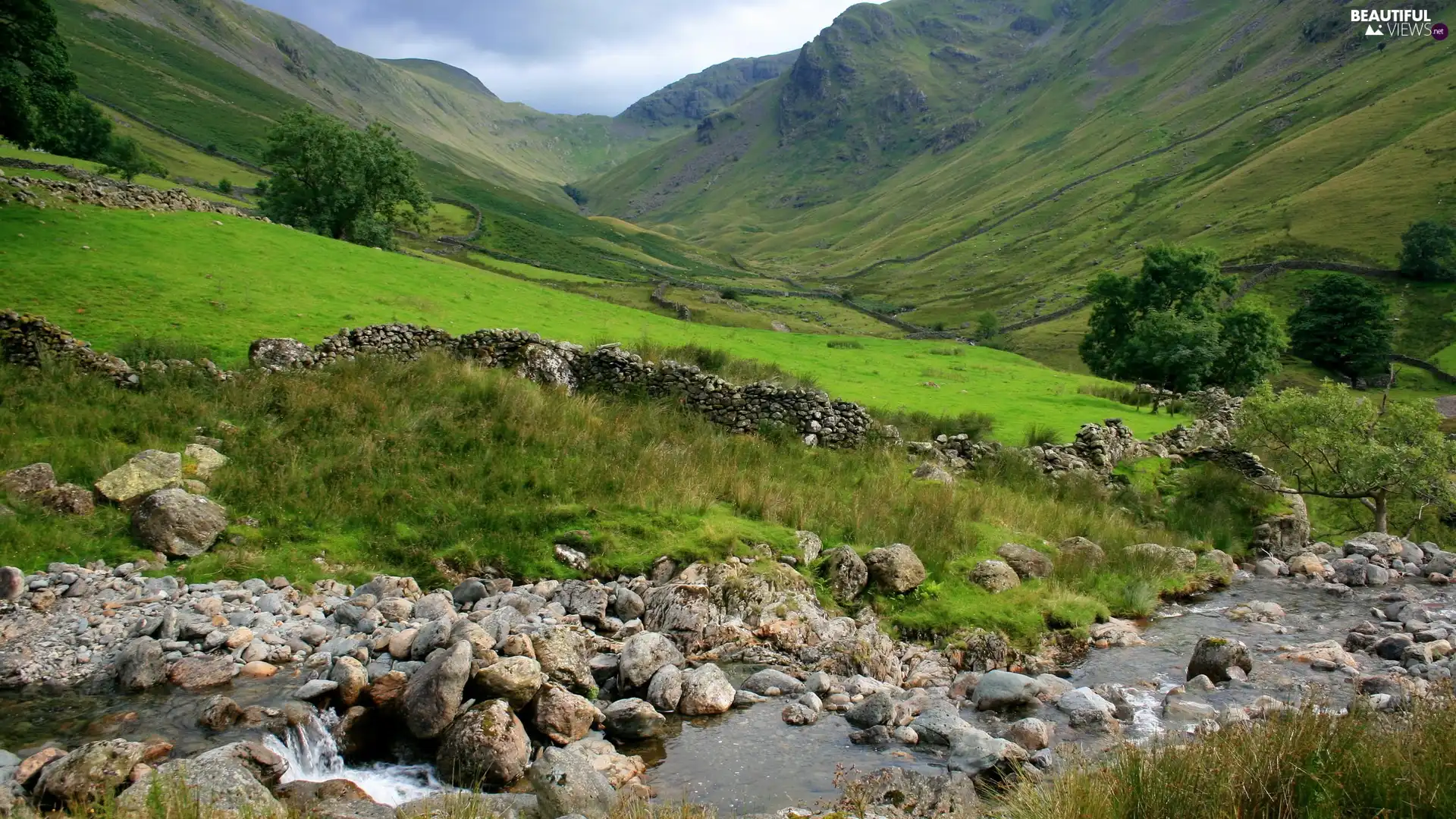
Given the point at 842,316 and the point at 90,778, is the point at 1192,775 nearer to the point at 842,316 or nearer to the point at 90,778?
the point at 90,778

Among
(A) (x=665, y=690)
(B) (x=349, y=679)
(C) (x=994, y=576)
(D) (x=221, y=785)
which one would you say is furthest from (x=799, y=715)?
(C) (x=994, y=576)

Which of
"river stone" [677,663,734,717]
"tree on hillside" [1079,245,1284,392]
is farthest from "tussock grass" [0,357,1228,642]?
"tree on hillside" [1079,245,1284,392]

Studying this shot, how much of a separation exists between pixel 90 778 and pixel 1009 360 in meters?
45.5

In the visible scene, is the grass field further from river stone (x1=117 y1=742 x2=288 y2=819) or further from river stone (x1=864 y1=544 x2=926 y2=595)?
river stone (x1=117 y1=742 x2=288 y2=819)

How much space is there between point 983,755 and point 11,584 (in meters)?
11.5

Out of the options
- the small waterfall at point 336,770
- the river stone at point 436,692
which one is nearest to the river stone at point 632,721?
the river stone at point 436,692

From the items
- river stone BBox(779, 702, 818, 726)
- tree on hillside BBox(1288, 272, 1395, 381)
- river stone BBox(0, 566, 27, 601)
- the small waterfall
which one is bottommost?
the small waterfall

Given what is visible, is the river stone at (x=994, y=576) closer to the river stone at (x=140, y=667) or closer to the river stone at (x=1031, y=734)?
the river stone at (x=1031, y=734)

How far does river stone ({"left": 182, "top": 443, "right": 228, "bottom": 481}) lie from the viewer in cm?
1212

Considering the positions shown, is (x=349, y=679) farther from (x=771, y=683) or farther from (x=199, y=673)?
(x=771, y=683)

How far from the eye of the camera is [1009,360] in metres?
45.3

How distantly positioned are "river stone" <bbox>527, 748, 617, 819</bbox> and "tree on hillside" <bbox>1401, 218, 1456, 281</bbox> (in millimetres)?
120841

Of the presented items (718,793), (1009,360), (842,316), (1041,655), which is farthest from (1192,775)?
(842,316)

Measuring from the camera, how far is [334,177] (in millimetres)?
45719
